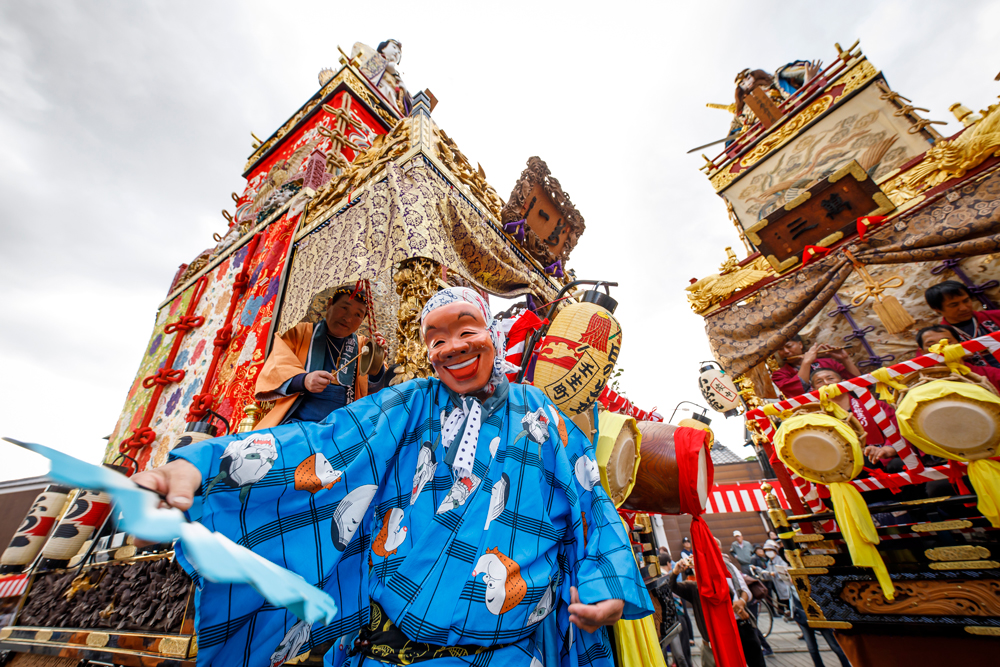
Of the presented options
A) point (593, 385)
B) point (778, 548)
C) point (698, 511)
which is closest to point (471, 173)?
point (593, 385)

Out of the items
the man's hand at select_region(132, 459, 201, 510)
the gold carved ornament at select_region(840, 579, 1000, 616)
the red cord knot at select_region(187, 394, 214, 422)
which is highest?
the red cord knot at select_region(187, 394, 214, 422)

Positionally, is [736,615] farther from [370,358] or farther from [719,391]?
[370,358]

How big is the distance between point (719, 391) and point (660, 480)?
455 centimetres

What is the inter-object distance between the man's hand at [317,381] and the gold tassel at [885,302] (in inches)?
257

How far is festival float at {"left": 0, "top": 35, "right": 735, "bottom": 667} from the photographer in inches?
82.4

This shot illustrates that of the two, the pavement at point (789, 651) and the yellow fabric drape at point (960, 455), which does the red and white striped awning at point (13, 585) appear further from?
the yellow fabric drape at point (960, 455)

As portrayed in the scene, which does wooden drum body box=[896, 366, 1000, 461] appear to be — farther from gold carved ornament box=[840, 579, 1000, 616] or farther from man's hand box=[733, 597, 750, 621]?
man's hand box=[733, 597, 750, 621]

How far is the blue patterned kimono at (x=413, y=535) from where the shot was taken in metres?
1.10

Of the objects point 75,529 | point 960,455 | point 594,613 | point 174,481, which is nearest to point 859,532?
point 960,455

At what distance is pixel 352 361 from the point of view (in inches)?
111

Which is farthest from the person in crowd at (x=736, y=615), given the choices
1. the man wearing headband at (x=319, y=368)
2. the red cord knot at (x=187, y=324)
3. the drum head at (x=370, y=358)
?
the red cord knot at (x=187, y=324)

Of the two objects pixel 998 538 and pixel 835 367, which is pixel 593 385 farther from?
pixel 835 367

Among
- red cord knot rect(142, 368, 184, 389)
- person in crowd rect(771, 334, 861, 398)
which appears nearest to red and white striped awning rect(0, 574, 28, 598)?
red cord knot rect(142, 368, 184, 389)

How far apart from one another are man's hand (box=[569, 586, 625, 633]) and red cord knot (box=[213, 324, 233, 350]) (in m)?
5.07
